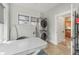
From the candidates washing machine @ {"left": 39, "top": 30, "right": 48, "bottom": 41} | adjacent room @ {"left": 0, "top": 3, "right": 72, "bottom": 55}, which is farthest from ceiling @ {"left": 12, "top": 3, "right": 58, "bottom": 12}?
washing machine @ {"left": 39, "top": 30, "right": 48, "bottom": 41}

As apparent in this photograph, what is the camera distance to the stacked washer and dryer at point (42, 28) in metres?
1.22

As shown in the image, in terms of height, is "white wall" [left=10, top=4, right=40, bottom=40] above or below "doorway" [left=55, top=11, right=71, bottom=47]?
above

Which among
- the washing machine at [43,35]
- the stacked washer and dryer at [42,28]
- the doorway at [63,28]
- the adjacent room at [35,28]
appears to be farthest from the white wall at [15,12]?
the doorway at [63,28]

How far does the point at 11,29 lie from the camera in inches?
44.7

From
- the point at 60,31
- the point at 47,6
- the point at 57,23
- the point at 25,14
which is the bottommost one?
the point at 60,31

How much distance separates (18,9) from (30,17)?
0.21 meters

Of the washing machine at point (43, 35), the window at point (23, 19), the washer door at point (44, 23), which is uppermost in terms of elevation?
the window at point (23, 19)

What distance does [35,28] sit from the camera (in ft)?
4.00

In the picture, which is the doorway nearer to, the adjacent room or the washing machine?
the adjacent room

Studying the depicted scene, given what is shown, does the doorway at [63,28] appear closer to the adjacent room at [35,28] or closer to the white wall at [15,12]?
the adjacent room at [35,28]

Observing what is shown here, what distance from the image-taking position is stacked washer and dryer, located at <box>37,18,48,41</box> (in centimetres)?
122

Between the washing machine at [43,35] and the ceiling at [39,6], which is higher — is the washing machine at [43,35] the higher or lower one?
the lower one

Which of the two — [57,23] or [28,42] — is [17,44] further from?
[57,23]
